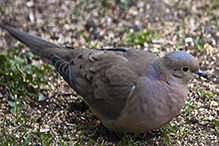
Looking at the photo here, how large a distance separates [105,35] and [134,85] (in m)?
2.32

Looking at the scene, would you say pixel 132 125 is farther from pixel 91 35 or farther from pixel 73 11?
pixel 73 11

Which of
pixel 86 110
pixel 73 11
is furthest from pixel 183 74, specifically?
pixel 73 11

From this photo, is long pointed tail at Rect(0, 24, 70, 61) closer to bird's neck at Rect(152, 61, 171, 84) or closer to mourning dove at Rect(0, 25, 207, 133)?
mourning dove at Rect(0, 25, 207, 133)

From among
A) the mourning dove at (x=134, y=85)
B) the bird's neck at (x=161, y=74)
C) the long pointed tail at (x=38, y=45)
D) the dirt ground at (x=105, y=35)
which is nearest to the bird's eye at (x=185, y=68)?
the mourning dove at (x=134, y=85)

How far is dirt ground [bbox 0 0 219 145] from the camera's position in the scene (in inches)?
154

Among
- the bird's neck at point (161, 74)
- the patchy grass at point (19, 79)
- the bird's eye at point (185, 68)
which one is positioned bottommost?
the patchy grass at point (19, 79)

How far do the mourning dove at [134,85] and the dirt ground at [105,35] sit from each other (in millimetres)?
456

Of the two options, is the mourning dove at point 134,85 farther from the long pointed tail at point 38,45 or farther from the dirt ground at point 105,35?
the long pointed tail at point 38,45

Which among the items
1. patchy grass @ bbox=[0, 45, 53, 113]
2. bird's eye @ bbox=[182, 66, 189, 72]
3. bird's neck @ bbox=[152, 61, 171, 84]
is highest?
bird's eye @ bbox=[182, 66, 189, 72]

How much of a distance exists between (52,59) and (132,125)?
58.3 inches

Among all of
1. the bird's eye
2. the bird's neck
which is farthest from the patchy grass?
the bird's eye

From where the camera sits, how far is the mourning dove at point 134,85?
10.7ft

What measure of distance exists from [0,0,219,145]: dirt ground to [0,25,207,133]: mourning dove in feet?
1.50

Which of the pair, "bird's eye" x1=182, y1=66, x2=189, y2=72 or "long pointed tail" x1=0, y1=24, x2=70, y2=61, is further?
"long pointed tail" x1=0, y1=24, x2=70, y2=61
